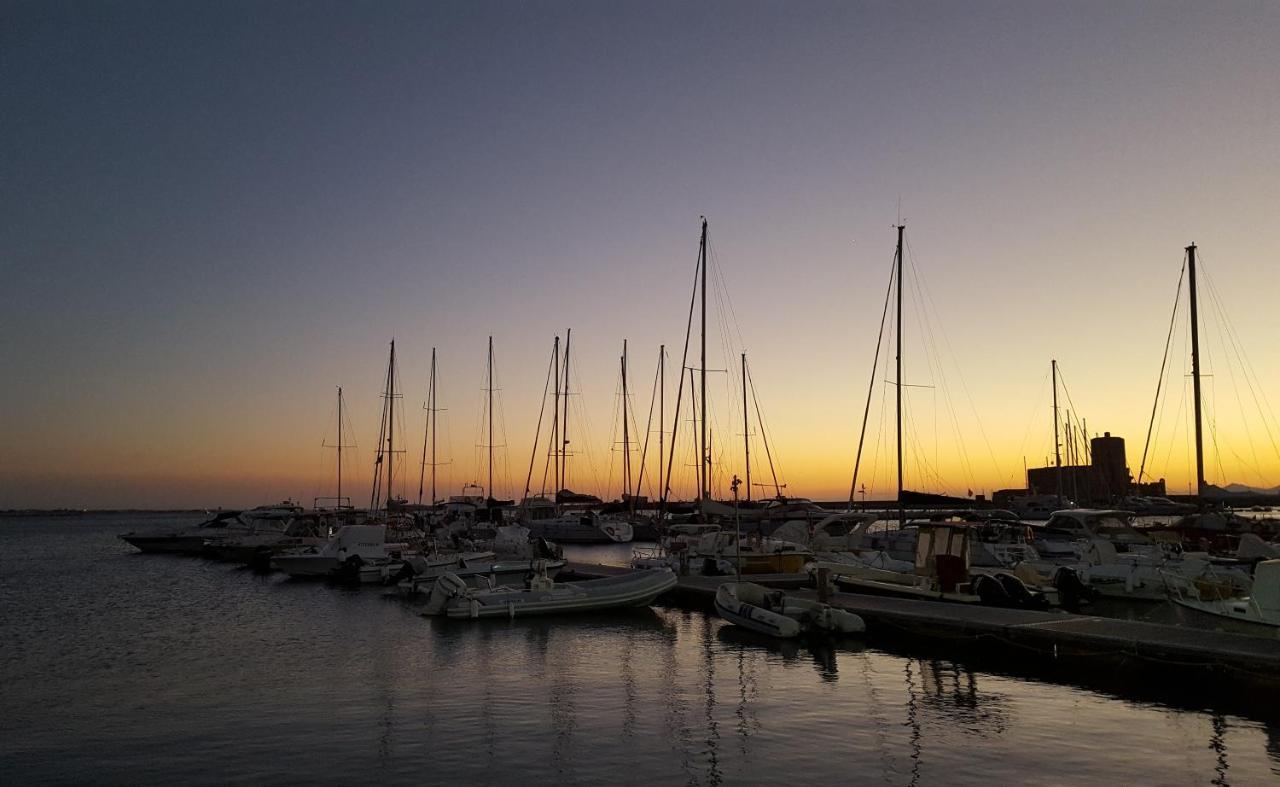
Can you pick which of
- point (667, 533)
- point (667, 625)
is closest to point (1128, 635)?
point (667, 625)

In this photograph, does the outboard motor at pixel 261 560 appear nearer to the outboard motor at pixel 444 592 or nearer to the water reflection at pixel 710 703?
the outboard motor at pixel 444 592

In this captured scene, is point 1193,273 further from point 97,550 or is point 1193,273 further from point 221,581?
point 97,550

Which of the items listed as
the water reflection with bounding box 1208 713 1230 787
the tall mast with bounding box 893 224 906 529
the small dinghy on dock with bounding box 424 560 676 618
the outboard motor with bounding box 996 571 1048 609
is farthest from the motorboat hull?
the water reflection with bounding box 1208 713 1230 787

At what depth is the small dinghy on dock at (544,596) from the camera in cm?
2909

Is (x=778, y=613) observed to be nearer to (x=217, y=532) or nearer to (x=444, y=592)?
(x=444, y=592)

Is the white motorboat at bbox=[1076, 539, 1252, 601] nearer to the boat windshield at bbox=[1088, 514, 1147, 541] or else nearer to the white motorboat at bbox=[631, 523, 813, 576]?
the boat windshield at bbox=[1088, 514, 1147, 541]

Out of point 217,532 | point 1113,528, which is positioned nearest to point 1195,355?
point 1113,528

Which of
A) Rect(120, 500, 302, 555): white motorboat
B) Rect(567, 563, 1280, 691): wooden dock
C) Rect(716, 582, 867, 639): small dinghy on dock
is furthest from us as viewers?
Rect(120, 500, 302, 555): white motorboat

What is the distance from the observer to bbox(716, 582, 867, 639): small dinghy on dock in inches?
951

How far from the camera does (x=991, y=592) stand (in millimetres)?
25844

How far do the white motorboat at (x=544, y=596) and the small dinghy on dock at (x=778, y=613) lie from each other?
3905 mm

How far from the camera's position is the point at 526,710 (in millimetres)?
16750

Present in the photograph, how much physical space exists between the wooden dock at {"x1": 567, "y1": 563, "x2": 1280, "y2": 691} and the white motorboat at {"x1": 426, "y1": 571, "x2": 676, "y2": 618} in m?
5.98

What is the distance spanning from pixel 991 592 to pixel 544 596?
47.3 ft
